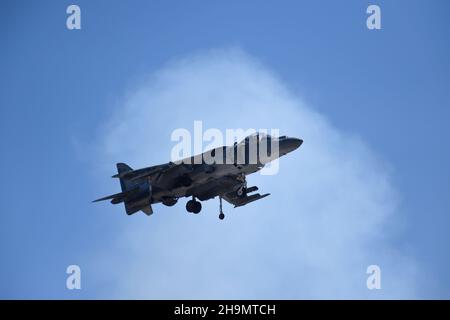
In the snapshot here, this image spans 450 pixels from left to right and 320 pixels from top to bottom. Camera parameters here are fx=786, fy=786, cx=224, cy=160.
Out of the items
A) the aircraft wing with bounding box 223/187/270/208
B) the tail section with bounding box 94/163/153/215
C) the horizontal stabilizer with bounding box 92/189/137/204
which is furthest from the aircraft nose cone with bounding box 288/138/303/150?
the horizontal stabilizer with bounding box 92/189/137/204

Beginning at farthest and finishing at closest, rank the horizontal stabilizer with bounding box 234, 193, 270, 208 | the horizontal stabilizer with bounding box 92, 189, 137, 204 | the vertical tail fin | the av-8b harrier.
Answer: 1. the vertical tail fin
2. the horizontal stabilizer with bounding box 234, 193, 270, 208
3. the horizontal stabilizer with bounding box 92, 189, 137, 204
4. the av-8b harrier

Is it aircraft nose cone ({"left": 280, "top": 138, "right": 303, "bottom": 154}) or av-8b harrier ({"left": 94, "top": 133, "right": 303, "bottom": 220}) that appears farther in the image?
av-8b harrier ({"left": 94, "top": 133, "right": 303, "bottom": 220})

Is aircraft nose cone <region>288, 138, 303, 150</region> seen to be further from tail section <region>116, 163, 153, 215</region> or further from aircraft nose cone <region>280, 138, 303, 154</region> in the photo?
tail section <region>116, 163, 153, 215</region>

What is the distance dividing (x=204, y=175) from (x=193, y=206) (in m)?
2.60

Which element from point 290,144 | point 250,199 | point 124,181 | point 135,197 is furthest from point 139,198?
point 290,144

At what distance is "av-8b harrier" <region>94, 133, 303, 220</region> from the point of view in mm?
46188

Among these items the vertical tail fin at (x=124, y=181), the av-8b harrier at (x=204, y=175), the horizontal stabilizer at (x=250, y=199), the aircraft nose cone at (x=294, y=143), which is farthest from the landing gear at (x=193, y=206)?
the aircraft nose cone at (x=294, y=143)

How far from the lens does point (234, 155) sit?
46375 mm

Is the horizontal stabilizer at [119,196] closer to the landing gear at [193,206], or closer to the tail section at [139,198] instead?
the tail section at [139,198]

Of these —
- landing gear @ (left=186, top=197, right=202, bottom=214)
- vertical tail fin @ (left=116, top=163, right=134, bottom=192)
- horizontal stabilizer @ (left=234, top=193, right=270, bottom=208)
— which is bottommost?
landing gear @ (left=186, top=197, right=202, bottom=214)

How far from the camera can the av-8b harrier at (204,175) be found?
152ft
